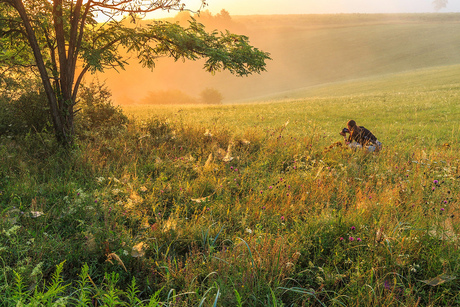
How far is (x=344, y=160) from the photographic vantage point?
667cm

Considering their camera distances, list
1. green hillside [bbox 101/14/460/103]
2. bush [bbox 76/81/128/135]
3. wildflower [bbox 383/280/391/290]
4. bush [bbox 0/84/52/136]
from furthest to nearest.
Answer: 1. green hillside [bbox 101/14/460/103]
2. bush [bbox 76/81/128/135]
3. bush [bbox 0/84/52/136]
4. wildflower [bbox 383/280/391/290]

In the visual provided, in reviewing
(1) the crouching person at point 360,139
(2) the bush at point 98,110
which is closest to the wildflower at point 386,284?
(1) the crouching person at point 360,139

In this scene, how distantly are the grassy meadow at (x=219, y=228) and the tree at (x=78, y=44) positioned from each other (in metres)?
1.41

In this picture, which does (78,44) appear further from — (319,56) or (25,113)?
(319,56)

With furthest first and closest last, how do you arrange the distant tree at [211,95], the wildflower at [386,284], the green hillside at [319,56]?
the distant tree at [211,95] → the green hillside at [319,56] → the wildflower at [386,284]

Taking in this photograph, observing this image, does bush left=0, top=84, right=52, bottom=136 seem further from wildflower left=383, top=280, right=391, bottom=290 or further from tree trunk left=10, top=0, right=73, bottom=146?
wildflower left=383, top=280, right=391, bottom=290

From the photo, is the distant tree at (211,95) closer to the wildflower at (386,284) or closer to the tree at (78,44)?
the tree at (78,44)

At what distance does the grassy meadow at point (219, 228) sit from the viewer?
264cm

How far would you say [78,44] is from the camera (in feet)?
24.0

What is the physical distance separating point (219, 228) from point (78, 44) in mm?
6412

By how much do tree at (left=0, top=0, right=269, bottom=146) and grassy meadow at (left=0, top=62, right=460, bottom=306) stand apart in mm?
1413

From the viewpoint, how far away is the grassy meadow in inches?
104

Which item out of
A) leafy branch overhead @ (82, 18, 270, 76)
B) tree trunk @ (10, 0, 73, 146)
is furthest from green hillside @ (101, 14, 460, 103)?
tree trunk @ (10, 0, 73, 146)

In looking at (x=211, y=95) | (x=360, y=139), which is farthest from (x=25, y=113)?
(x=211, y=95)
